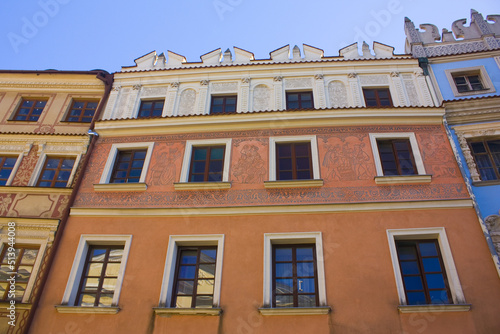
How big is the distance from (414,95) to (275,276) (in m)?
7.45

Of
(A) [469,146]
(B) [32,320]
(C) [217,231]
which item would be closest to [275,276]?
(C) [217,231]

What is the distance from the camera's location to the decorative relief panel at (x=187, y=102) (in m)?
12.6

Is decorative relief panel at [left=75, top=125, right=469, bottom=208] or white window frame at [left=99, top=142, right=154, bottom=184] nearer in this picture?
decorative relief panel at [left=75, top=125, right=469, bottom=208]

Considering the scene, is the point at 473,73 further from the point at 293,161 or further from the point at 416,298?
the point at 416,298

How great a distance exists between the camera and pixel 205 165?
11.1 metres

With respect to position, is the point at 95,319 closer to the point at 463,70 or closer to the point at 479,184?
the point at 479,184

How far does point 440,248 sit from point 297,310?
372 cm

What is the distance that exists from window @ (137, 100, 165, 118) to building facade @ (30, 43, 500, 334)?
7 centimetres

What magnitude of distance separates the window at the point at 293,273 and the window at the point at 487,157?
4964mm

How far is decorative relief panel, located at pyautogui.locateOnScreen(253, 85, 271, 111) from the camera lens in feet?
40.6


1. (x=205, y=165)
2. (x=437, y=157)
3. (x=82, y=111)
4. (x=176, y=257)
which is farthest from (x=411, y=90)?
(x=82, y=111)

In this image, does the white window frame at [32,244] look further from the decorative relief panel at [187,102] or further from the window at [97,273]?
the decorative relief panel at [187,102]

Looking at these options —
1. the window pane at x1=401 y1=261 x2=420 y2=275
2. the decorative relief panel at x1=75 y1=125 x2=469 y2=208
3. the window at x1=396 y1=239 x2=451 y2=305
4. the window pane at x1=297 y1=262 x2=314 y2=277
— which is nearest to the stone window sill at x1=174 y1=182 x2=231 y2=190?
the decorative relief panel at x1=75 y1=125 x2=469 y2=208

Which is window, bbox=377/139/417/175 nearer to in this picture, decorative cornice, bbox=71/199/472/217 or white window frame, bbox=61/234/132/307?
decorative cornice, bbox=71/199/472/217
